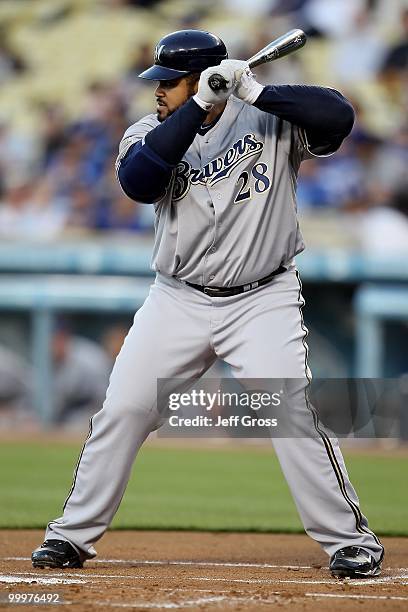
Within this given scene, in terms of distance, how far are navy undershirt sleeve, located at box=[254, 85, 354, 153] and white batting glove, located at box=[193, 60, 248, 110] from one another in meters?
0.10

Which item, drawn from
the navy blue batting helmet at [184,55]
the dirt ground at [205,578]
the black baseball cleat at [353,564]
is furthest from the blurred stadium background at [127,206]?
the navy blue batting helmet at [184,55]

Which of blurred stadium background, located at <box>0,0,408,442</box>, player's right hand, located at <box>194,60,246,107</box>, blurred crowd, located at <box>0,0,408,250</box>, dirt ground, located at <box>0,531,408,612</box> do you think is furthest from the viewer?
blurred crowd, located at <box>0,0,408,250</box>

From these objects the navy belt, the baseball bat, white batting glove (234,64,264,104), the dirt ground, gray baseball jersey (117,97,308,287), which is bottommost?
the dirt ground

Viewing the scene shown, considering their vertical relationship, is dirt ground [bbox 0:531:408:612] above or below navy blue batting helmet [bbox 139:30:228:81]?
below

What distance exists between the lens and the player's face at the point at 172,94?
3.34 m

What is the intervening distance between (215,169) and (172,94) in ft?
0.95

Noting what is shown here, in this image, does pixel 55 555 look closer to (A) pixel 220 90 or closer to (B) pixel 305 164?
(A) pixel 220 90

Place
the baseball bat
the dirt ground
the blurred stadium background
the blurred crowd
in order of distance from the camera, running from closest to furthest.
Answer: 1. the dirt ground
2. the baseball bat
3. the blurred stadium background
4. the blurred crowd

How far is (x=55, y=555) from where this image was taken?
3.29m

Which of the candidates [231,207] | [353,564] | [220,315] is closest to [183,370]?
[220,315]

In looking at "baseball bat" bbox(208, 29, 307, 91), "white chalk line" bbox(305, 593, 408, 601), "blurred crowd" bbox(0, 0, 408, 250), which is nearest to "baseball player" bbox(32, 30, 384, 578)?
"baseball bat" bbox(208, 29, 307, 91)

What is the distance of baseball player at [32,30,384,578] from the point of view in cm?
320

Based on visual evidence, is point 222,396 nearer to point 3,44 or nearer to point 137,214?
point 137,214

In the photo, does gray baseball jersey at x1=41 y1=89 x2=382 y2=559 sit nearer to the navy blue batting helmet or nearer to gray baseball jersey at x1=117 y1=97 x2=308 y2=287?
gray baseball jersey at x1=117 y1=97 x2=308 y2=287
